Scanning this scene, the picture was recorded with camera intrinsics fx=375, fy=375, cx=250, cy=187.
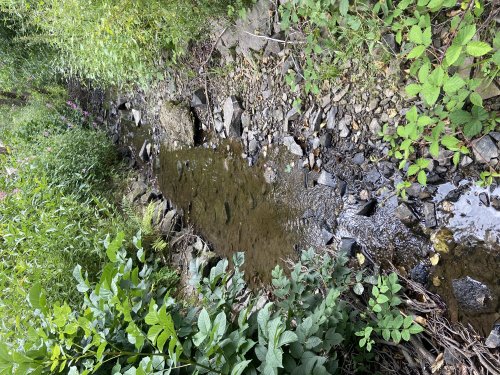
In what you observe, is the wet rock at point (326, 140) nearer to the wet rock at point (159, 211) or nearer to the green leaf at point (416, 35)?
the green leaf at point (416, 35)

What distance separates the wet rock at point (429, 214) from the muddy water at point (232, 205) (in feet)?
3.40

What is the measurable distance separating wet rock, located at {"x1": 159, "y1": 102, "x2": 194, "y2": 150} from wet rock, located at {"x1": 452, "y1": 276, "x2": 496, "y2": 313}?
289 cm

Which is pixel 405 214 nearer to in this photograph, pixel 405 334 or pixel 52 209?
pixel 405 334

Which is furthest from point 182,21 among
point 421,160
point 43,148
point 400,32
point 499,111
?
point 43,148

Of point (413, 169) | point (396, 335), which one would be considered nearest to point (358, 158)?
point (413, 169)

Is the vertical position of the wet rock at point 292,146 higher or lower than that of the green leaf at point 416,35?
lower

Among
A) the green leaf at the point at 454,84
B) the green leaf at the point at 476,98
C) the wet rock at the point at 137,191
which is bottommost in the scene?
the wet rock at the point at 137,191

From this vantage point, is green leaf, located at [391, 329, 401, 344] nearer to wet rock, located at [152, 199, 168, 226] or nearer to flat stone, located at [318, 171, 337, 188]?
flat stone, located at [318, 171, 337, 188]

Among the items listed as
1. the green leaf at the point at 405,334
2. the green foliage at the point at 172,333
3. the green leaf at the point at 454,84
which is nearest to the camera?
the green foliage at the point at 172,333

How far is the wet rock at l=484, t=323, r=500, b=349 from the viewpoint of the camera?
191 cm

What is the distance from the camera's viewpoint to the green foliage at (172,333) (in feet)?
4.29

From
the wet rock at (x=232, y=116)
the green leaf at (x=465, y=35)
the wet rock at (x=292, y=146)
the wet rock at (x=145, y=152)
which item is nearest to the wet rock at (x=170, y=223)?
the wet rock at (x=145, y=152)

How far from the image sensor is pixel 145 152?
5.08 metres

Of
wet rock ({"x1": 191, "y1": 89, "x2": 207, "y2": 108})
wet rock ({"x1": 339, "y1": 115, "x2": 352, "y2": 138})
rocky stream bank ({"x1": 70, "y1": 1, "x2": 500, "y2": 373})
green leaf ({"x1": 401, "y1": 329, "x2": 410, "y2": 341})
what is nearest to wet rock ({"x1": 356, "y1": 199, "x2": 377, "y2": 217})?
rocky stream bank ({"x1": 70, "y1": 1, "x2": 500, "y2": 373})
